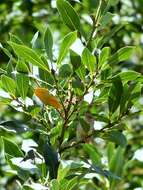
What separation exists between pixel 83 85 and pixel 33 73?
105mm

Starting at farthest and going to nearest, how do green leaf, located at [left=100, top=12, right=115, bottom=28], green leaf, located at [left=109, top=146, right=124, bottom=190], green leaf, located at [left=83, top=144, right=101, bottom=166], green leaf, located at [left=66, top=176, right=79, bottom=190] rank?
green leaf, located at [left=109, top=146, right=124, bottom=190] → green leaf, located at [left=83, top=144, right=101, bottom=166] → green leaf, located at [left=100, top=12, right=115, bottom=28] → green leaf, located at [left=66, top=176, right=79, bottom=190]

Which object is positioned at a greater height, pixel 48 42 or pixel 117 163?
pixel 48 42

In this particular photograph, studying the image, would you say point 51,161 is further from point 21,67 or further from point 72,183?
point 21,67

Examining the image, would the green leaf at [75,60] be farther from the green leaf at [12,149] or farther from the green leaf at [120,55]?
the green leaf at [12,149]

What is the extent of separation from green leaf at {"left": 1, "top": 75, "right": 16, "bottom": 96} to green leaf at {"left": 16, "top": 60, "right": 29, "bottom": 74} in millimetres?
27

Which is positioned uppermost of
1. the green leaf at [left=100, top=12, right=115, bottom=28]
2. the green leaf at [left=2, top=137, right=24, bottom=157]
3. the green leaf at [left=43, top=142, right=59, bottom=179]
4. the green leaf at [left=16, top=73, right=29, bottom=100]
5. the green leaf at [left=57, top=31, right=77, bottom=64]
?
the green leaf at [left=100, top=12, right=115, bottom=28]

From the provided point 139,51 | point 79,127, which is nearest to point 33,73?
point 79,127

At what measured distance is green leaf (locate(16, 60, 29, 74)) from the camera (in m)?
0.99

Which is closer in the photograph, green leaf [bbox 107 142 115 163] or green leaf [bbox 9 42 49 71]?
green leaf [bbox 9 42 49 71]

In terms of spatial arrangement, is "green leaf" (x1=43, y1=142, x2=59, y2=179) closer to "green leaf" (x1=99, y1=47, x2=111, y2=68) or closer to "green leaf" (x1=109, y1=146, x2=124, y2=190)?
"green leaf" (x1=99, y1=47, x2=111, y2=68)

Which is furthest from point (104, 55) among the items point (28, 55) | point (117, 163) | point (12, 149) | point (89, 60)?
point (117, 163)

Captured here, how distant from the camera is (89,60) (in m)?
0.95

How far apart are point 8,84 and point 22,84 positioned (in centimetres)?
3

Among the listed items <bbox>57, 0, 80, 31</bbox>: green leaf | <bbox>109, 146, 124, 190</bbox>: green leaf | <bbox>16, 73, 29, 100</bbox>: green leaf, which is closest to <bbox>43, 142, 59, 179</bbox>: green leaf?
<bbox>16, 73, 29, 100</bbox>: green leaf
